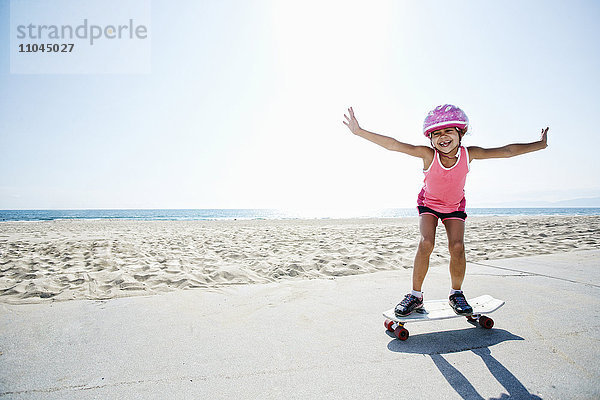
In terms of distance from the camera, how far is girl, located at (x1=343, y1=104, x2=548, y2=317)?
2822mm

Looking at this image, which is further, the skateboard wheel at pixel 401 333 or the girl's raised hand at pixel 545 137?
the girl's raised hand at pixel 545 137

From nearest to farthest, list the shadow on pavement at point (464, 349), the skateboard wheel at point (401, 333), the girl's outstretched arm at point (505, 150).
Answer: the shadow on pavement at point (464, 349) → the skateboard wheel at point (401, 333) → the girl's outstretched arm at point (505, 150)

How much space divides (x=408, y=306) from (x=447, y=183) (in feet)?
3.92

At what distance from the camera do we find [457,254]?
2809 mm

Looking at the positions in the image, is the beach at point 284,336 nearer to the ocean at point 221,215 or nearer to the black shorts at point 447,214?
the black shorts at point 447,214

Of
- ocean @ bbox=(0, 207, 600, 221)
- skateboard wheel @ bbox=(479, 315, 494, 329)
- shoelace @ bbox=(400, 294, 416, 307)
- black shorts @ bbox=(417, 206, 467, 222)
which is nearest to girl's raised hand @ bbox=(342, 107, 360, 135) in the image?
black shorts @ bbox=(417, 206, 467, 222)

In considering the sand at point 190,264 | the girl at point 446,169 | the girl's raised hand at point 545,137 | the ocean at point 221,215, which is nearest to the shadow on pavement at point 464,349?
the girl at point 446,169

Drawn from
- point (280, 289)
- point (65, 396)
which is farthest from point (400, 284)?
point (65, 396)

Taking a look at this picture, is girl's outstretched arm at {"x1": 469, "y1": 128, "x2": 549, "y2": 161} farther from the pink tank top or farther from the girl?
the pink tank top

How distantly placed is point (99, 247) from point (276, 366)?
667cm

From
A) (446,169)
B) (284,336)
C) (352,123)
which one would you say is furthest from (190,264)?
(446,169)

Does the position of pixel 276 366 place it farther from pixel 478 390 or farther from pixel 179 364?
pixel 478 390

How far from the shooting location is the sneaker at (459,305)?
2.63m

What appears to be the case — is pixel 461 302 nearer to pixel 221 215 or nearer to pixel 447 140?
pixel 447 140
